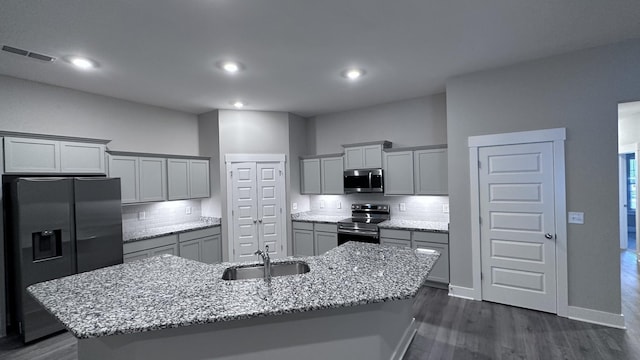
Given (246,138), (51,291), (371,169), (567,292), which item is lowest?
(567,292)

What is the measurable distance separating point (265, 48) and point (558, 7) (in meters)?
2.52

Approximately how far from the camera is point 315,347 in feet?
5.70

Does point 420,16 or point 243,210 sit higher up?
point 420,16

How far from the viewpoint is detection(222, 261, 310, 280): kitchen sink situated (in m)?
2.27

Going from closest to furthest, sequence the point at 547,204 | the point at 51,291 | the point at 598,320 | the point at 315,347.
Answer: the point at 315,347, the point at 51,291, the point at 598,320, the point at 547,204

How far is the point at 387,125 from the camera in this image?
4.96 metres

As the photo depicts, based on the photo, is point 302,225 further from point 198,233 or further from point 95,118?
point 95,118

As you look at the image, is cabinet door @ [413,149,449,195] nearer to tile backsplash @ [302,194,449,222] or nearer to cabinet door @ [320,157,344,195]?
tile backsplash @ [302,194,449,222]

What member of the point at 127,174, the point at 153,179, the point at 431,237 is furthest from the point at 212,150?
the point at 431,237

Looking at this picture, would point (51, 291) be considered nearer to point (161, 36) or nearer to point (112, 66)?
point (161, 36)

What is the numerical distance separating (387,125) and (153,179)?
403cm

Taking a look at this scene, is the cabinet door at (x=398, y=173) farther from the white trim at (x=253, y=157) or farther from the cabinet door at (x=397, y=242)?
the white trim at (x=253, y=157)

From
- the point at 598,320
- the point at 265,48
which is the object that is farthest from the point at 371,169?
the point at 598,320

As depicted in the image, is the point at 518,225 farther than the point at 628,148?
No
